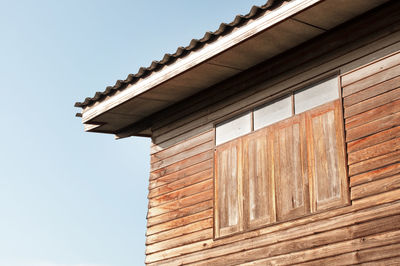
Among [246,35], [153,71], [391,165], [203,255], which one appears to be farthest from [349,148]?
[153,71]

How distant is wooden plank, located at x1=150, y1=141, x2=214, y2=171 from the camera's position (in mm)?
10297

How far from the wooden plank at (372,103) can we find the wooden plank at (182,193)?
100 inches

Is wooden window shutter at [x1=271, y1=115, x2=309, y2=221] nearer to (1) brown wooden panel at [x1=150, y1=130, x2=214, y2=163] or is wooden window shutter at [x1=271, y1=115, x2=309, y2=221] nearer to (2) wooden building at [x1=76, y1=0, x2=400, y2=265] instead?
(2) wooden building at [x1=76, y1=0, x2=400, y2=265]

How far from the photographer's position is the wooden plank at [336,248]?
7371 mm

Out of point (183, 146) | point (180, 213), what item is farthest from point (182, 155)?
point (180, 213)

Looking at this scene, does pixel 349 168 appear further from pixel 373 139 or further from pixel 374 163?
pixel 373 139

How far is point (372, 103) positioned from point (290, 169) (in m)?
1.39

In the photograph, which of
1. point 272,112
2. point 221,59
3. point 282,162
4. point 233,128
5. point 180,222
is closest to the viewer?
point 282,162

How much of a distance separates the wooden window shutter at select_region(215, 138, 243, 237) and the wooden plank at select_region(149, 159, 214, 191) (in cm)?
25

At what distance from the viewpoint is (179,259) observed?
32.9 feet

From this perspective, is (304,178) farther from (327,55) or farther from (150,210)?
(150,210)

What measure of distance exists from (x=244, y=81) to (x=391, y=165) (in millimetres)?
3005

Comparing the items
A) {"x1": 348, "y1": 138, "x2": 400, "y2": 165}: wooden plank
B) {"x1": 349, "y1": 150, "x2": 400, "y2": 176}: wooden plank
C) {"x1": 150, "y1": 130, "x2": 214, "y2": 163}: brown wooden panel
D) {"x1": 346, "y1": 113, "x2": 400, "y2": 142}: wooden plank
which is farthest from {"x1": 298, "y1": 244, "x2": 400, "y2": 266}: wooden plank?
{"x1": 150, "y1": 130, "x2": 214, "y2": 163}: brown wooden panel

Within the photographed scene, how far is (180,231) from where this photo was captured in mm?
10211
